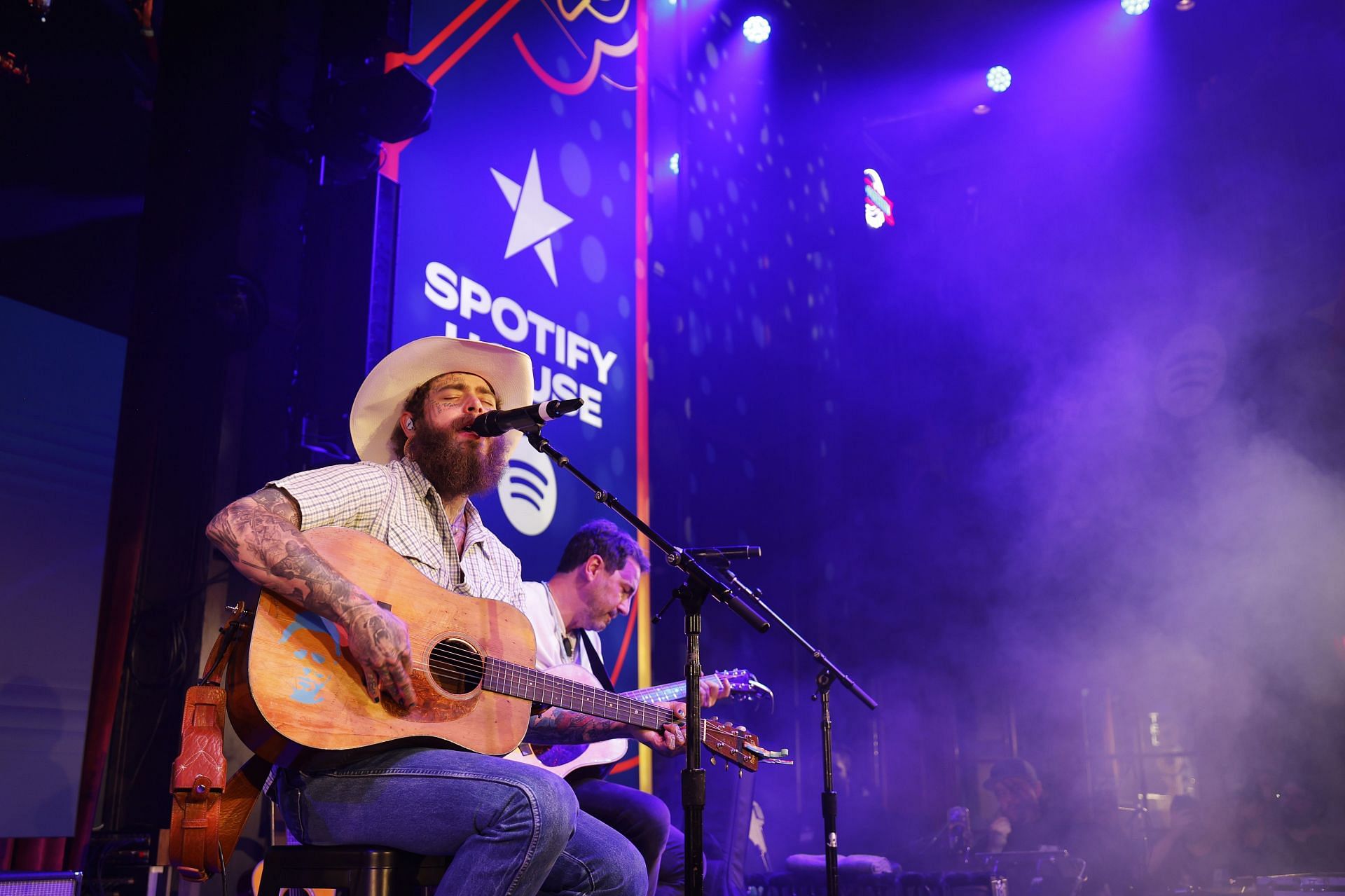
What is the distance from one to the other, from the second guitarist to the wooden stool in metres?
1.75

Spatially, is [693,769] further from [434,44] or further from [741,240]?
[741,240]

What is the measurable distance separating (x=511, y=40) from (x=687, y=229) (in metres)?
2.61

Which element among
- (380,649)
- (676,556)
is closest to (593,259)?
(676,556)

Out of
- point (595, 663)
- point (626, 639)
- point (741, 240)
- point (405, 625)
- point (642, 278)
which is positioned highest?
point (741, 240)

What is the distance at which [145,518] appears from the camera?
13.6 feet

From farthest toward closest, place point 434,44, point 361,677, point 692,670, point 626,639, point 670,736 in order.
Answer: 1. point 626,639
2. point 434,44
3. point 670,736
4. point 692,670
5. point 361,677

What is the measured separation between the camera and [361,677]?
232 cm

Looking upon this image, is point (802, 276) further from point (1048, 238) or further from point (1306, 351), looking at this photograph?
point (1306, 351)

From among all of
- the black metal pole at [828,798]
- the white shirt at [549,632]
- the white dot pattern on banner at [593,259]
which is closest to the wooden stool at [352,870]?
the white shirt at [549,632]

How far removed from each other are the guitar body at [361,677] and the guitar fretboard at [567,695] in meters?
0.03

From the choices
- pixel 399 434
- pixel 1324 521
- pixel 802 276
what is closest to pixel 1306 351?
pixel 1324 521

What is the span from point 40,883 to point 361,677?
1.19m

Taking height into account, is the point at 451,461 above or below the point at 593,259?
below

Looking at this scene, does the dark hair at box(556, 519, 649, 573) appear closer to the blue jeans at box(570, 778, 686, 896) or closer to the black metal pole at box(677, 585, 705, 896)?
the blue jeans at box(570, 778, 686, 896)
